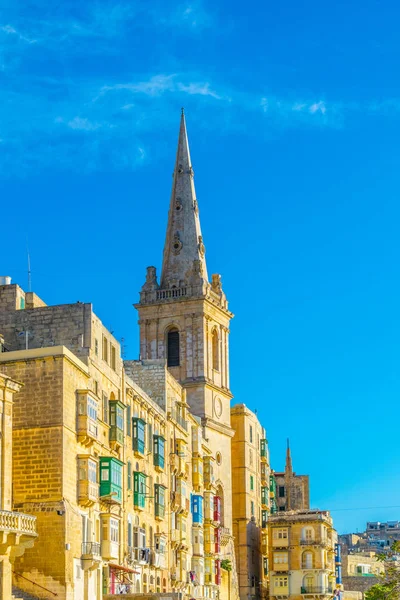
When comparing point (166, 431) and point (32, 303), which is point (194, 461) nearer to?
point (166, 431)

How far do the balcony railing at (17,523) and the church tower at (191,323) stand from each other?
1712 inches

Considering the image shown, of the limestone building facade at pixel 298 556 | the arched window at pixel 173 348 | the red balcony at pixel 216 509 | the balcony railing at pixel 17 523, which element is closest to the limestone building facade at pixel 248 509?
the limestone building facade at pixel 298 556

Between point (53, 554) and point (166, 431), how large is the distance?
20.6 m

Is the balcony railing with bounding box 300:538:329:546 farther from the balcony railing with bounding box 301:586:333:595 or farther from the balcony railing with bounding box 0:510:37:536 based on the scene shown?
the balcony railing with bounding box 0:510:37:536

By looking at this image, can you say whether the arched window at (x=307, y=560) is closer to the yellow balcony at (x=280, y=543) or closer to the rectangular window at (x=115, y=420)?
the yellow balcony at (x=280, y=543)

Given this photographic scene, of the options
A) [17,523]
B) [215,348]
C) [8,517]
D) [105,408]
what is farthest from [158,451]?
[215,348]

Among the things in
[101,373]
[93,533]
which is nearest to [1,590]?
[93,533]

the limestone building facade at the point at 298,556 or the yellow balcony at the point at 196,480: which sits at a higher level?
the yellow balcony at the point at 196,480

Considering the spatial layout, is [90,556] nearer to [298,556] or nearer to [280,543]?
[280,543]

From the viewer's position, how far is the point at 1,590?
3819 centimetres

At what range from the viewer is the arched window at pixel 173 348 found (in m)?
88.2

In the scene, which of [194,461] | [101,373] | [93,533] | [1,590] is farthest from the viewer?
[194,461]

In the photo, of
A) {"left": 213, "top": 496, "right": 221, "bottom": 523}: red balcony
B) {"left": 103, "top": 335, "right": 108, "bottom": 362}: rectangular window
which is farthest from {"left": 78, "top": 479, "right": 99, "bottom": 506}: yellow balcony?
{"left": 213, "top": 496, "right": 221, "bottom": 523}: red balcony

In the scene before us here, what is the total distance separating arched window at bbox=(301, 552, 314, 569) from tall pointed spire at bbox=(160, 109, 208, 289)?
79.8ft
